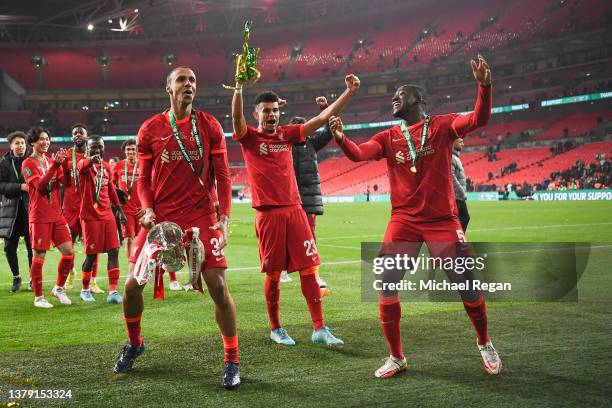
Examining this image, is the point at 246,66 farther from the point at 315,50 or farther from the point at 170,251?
the point at 315,50

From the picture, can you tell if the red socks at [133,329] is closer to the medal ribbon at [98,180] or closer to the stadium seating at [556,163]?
the medal ribbon at [98,180]

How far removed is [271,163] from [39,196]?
163 inches

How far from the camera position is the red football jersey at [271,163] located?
5.96 meters

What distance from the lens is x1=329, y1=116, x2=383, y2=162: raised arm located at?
518cm

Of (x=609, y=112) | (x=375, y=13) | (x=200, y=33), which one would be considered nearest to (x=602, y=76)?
(x=609, y=112)

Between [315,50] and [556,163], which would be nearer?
[556,163]

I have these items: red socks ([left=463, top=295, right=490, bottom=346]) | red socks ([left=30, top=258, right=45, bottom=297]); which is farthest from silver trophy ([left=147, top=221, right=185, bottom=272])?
red socks ([left=30, top=258, right=45, bottom=297])

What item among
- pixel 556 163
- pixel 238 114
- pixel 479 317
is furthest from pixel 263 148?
pixel 556 163

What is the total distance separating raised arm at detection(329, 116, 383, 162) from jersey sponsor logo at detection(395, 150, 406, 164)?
5.7 inches

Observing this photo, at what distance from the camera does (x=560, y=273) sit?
9.51 metres

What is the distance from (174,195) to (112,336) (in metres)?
2.11

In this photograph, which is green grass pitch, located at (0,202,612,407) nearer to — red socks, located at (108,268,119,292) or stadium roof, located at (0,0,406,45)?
red socks, located at (108,268,119,292)

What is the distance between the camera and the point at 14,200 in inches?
374

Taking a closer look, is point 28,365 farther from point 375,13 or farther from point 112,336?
point 375,13
